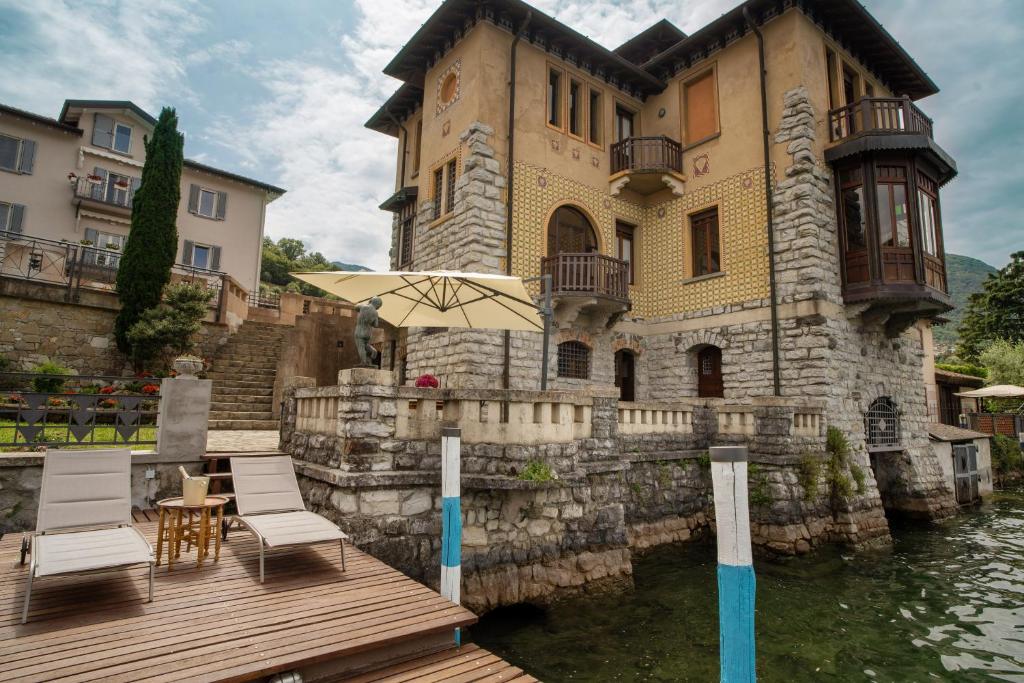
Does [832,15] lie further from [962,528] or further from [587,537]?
[587,537]

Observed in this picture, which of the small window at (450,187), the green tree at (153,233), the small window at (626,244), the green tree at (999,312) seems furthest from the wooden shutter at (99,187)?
the green tree at (999,312)

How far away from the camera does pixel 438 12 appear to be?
13.4 metres

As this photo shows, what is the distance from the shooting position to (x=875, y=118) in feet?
43.5

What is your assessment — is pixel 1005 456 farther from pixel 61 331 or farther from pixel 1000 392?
pixel 61 331

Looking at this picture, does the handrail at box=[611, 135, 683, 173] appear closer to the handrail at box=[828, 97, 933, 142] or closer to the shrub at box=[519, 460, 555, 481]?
the handrail at box=[828, 97, 933, 142]

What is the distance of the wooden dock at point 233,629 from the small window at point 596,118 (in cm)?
1387

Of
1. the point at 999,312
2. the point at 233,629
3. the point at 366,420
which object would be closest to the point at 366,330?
the point at 366,420

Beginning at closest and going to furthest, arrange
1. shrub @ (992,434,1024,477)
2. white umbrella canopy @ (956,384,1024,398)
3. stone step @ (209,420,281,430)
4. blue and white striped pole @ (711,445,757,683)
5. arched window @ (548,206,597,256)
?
blue and white striped pole @ (711,445,757,683)
stone step @ (209,420,281,430)
arched window @ (548,206,597,256)
shrub @ (992,434,1024,477)
white umbrella canopy @ (956,384,1024,398)

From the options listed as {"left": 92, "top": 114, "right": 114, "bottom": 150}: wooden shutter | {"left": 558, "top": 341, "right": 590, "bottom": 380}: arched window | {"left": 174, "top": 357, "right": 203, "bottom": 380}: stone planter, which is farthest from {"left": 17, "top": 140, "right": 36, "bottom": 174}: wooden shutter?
{"left": 558, "top": 341, "right": 590, "bottom": 380}: arched window

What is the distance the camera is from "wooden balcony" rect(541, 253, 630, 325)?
13.3 meters

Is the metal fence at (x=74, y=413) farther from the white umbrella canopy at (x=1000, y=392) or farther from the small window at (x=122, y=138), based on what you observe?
the white umbrella canopy at (x=1000, y=392)

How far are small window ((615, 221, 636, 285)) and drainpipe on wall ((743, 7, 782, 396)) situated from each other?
13.1 ft

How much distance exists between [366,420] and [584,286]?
27.0 feet

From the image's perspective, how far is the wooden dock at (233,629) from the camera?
3.28 m
